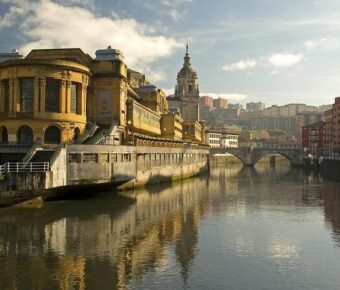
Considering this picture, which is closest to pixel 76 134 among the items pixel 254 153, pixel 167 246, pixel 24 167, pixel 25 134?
pixel 25 134

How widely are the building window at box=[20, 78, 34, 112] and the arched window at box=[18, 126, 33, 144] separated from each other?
2.75 m

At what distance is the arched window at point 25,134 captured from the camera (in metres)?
64.5

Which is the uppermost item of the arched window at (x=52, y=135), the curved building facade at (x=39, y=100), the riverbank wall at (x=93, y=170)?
the curved building facade at (x=39, y=100)

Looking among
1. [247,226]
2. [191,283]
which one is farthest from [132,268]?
[247,226]

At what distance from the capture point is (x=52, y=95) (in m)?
64.4

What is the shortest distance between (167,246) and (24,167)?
68.9ft

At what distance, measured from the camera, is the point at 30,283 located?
78.9ft

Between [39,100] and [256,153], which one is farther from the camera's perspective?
[256,153]

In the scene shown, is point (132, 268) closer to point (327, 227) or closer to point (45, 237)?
point (45, 237)

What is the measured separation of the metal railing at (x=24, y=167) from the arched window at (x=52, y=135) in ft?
54.1

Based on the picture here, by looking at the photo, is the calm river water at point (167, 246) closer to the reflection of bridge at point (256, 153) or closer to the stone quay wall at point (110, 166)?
the stone quay wall at point (110, 166)

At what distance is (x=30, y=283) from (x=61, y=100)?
4372 cm

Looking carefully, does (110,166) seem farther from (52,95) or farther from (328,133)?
(328,133)

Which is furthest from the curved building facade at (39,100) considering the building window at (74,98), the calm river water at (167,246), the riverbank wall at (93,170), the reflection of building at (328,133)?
the reflection of building at (328,133)
